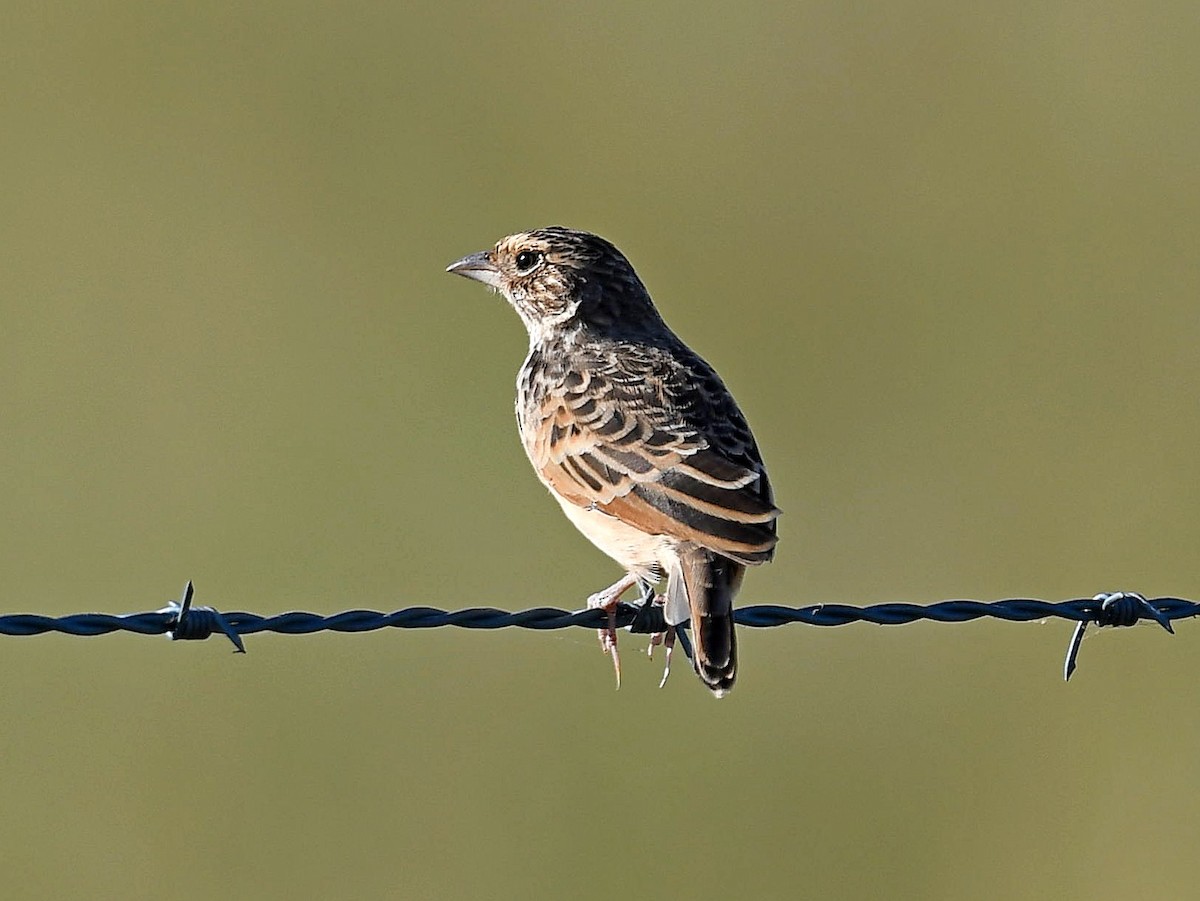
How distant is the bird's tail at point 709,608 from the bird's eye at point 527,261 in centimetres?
286

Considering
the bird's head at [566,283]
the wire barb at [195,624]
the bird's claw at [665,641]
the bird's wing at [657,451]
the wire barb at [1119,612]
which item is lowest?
the wire barb at [195,624]

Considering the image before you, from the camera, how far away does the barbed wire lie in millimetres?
6199

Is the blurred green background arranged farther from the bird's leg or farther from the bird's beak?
the bird's beak

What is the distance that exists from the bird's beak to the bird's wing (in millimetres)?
1374

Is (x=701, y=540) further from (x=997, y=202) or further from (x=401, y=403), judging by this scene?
(x=997, y=202)

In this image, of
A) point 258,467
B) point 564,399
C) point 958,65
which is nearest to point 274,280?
point 258,467

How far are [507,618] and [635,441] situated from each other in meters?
1.43

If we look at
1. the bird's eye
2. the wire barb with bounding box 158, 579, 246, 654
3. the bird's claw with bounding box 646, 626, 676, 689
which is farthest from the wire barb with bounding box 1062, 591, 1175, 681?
the bird's eye

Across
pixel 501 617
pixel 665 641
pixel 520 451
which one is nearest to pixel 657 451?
pixel 665 641

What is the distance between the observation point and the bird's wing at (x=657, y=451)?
7.18m

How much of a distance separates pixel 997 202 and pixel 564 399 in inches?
494

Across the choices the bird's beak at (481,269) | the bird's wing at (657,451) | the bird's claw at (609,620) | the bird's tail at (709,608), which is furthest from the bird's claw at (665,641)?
the bird's beak at (481,269)

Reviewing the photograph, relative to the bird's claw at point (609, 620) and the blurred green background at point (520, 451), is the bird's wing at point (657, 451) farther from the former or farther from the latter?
the blurred green background at point (520, 451)

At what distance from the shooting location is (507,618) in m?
6.56
